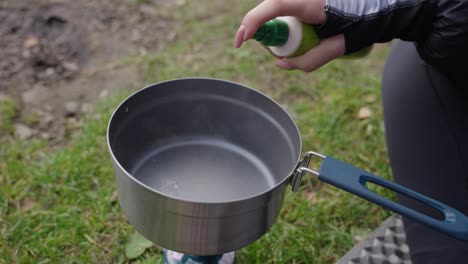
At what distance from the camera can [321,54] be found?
Answer: 3.59 ft

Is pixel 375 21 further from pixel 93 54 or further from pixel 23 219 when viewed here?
pixel 93 54

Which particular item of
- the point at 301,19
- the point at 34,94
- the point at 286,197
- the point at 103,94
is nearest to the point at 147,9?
the point at 103,94

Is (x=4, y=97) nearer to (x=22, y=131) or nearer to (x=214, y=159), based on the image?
(x=22, y=131)

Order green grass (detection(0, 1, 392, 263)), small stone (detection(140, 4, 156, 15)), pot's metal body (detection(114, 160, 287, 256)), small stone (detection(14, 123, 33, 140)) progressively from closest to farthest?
1. pot's metal body (detection(114, 160, 287, 256))
2. green grass (detection(0, 1, 392, 263))
3. small stone (detection(14, 123, 33, 140))
4. small stone (detection(140, 4, 156, 15))

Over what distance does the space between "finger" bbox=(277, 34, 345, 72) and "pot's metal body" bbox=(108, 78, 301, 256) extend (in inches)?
4.9

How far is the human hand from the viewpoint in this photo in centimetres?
97

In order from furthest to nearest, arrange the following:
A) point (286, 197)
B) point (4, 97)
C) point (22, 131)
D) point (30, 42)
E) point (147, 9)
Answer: point (147, 9) → point (30, 42) → point (4, 97) → point (22, 131) → point (286, 197)

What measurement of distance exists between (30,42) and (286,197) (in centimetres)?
128

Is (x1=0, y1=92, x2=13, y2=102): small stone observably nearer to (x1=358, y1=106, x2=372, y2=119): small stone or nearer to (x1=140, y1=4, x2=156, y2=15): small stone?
(x1=140, y1=4, x2=156, y2=15): small stone

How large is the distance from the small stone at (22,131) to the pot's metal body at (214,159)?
716 millimetres

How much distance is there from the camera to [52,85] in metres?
1.92

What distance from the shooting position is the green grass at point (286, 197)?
137cm

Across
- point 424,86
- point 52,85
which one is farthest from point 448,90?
point 52,85

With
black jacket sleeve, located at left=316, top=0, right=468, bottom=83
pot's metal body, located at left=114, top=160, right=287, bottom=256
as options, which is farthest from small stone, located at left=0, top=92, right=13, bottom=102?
black jacket sleeve, located at left=316, top=0, right=468, bottom=83
